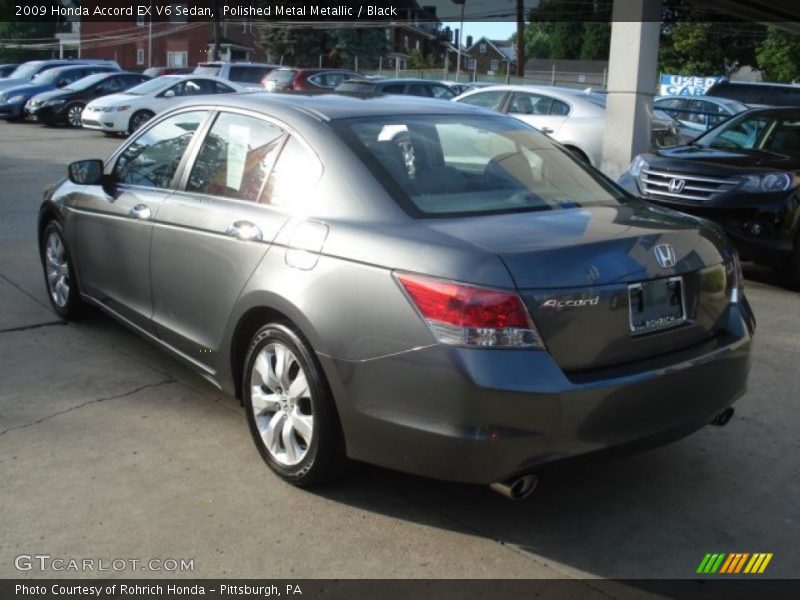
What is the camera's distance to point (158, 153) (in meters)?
4.92

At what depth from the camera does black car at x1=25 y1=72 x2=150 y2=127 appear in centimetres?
2241

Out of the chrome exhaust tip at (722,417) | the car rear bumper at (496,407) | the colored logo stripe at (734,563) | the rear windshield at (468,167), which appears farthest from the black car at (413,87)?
the colored logo stripe at (734,563)

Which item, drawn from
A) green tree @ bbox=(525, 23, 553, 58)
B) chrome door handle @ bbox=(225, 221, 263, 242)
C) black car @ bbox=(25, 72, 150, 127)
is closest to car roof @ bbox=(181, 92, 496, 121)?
chrome door handle @ bbox=(225, 221, 263, 242)

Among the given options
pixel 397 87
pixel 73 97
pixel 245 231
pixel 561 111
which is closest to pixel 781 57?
pixel 397 87

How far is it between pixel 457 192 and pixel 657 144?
10.4 m

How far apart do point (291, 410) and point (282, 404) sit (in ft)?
0.23

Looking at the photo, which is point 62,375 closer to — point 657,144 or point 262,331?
point 262,331

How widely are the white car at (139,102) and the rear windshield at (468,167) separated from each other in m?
16.5

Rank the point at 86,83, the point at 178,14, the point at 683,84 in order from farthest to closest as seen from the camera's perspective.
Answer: the point at 178,14 < the point at 683,84 < the point at 86,83

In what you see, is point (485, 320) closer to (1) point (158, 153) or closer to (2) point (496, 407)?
(2) point (496, 407)

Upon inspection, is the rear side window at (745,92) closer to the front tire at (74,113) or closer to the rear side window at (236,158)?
the front tire at (74,113)

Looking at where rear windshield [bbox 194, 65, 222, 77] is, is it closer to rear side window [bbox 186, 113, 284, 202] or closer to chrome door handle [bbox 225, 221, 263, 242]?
rear side window [bbox 186, 113, 284, 202]

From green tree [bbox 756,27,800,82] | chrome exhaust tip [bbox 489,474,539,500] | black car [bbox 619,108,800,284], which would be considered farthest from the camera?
green tree [bbox 756,27,800,82]

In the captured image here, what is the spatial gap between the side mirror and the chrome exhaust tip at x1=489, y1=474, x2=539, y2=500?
3.23 m
